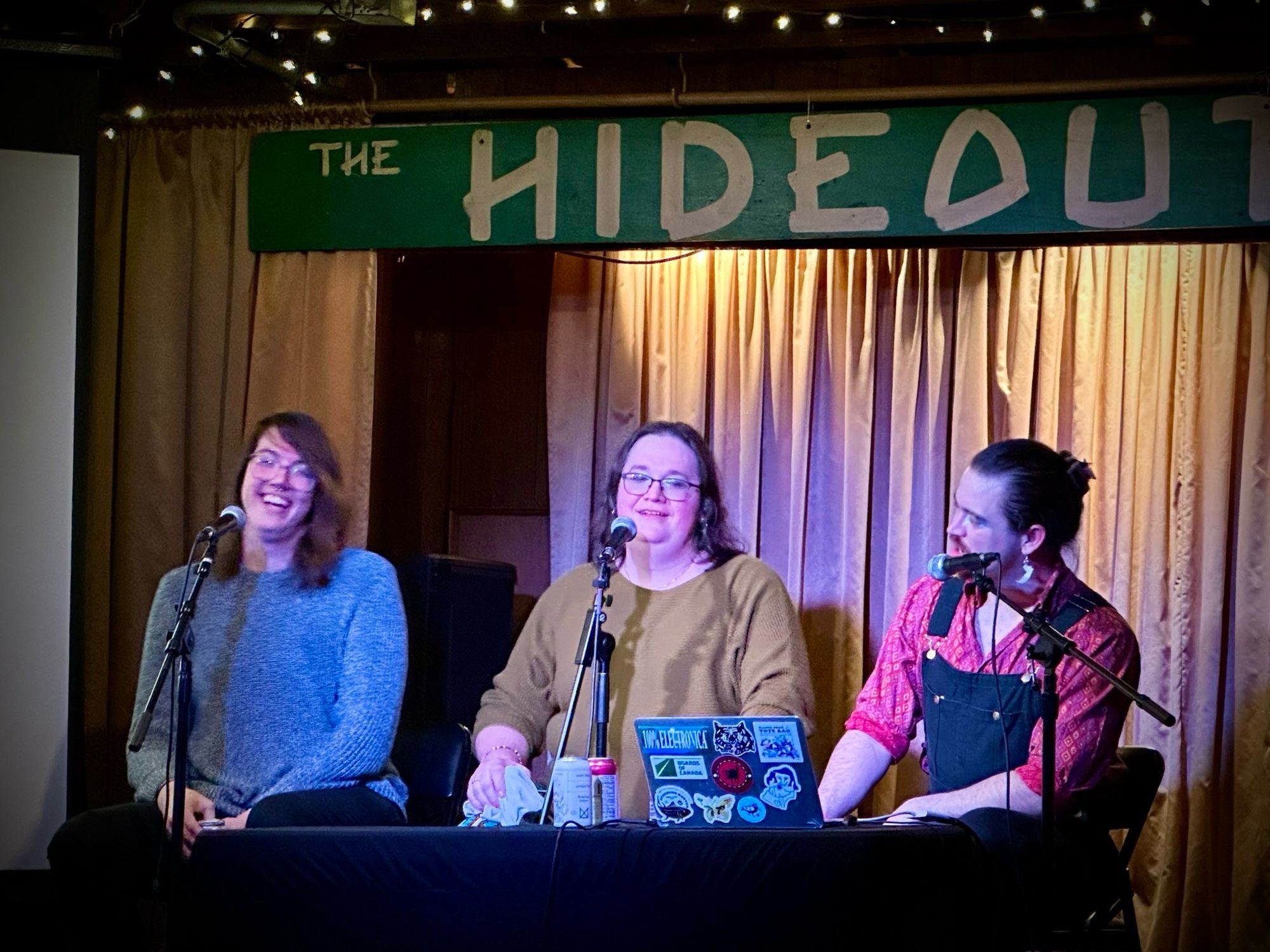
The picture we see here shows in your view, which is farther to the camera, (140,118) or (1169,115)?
(140,118)

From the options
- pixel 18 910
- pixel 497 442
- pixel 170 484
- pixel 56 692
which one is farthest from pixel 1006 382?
pixel 18 910

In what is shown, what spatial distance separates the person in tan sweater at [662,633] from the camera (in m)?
3.70

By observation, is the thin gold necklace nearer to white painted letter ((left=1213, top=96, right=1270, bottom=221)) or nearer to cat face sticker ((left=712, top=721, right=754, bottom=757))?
cat face sticker ((left=712, top=721, right=754, bottom=757))

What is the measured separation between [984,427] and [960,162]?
92cm

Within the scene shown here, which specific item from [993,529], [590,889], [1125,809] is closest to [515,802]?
[590,889]

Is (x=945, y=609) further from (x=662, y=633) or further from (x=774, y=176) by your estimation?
(x=774, y=176)

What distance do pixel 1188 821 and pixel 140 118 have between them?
4.14 meters

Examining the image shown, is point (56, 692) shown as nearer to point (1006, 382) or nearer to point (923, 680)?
point (923, 680)

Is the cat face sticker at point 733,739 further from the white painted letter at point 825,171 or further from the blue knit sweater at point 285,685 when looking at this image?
the white painted letter at point 825,171

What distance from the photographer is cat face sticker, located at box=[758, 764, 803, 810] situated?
2662mm

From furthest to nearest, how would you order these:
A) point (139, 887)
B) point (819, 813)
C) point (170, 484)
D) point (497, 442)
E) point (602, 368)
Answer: point (497, 442), point (602, 368), point (170, 484), point (139, 887), point (819, 813)

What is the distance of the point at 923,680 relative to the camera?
3.55 m

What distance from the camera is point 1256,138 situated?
13.6 ft

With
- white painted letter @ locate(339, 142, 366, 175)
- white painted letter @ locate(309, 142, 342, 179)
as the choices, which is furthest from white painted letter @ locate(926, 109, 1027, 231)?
white painted letter @ locate(309, 142, 342, 179)
